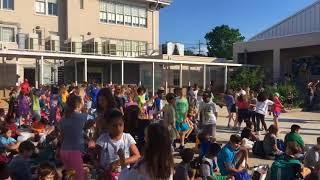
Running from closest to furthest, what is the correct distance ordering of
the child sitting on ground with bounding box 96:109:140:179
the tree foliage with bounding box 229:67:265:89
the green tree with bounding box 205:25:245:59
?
the child sitting on ground with bounding box 96:109:140:179, the tree foliage with bounding box 229:67:265:89, the green tree with bounding box 205:25:245:59

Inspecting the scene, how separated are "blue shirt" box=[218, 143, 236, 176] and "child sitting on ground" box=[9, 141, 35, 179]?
9.88ft

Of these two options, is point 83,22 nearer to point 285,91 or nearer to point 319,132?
point 285,91

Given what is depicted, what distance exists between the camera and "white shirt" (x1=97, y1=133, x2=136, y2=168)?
4.64 meters

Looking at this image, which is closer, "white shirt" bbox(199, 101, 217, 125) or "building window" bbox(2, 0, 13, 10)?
"white shirt" bbox(199, 101, 217, 125)

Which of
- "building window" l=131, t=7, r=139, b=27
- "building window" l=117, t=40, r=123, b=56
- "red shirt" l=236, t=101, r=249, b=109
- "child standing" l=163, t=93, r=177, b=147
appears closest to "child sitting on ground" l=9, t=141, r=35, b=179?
"child standing" l=163, t=93, r=177, b=147

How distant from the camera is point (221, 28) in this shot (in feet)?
276

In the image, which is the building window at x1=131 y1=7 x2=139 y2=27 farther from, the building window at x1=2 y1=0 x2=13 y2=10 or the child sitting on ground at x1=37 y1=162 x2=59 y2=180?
the child sitting on ground at x1=37 y1=162 x2=59 y2=180

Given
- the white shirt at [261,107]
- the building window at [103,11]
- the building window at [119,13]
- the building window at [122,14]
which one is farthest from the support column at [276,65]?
the white shirt at [261,107]

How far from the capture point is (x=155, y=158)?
→ 3271 millimetres

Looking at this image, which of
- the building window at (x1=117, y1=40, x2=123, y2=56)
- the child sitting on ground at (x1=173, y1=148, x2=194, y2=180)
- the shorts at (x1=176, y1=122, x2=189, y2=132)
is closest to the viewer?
the child sitting on ground at (x1=173, y1=148, x2=194, y2=180)

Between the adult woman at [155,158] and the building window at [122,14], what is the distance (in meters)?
33.6

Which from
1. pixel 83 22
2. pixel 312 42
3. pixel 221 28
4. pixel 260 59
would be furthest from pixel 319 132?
pixel 221 28

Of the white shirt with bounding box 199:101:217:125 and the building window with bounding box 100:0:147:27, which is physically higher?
the building window with bounding box 100:0:147:27

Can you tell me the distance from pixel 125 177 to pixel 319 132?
1327cm
